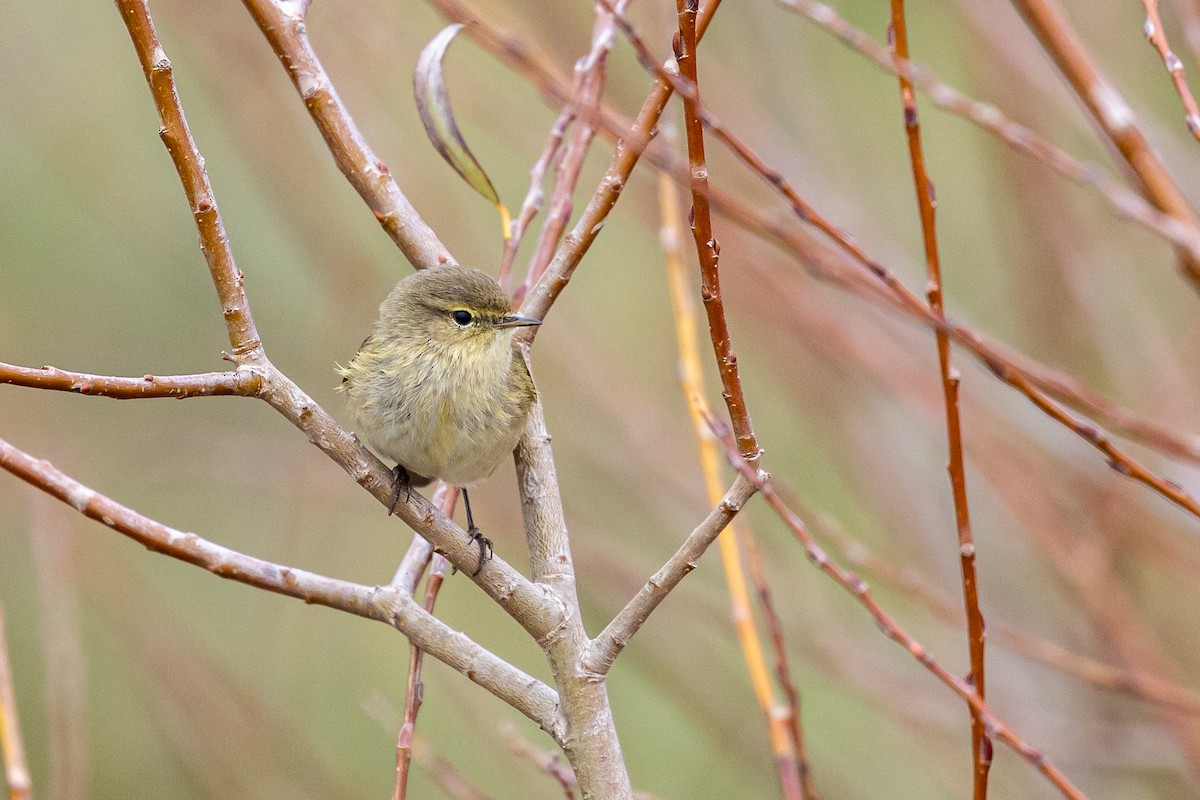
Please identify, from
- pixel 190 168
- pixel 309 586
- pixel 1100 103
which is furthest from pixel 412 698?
pixel 1100 103

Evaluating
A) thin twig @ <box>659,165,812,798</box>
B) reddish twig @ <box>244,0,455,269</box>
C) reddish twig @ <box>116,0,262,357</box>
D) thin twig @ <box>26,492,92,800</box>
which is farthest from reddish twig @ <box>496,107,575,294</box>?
thin twig @ <box>26,492,92,800</box>

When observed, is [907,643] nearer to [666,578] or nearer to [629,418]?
[666,578]

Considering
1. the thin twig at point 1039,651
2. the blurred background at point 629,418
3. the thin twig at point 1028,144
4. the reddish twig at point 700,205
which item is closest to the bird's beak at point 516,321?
the thin twig at point 1039,651

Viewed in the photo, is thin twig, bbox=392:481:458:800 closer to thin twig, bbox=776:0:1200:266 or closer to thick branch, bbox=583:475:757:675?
thick branch, bbox=583:475:757:675

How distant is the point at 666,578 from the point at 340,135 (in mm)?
1174

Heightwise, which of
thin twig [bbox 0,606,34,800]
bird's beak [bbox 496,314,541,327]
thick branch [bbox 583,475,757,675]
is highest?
bird's beak [bbox 496,314,541,327]

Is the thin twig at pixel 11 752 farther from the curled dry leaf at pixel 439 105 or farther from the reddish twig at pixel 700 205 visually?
the curled dry leaf at pixel 439 105

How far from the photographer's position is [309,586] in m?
1.93

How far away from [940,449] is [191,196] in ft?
9.65

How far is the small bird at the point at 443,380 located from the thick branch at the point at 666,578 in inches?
28.7

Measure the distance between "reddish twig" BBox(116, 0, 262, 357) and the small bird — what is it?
2.69 feet

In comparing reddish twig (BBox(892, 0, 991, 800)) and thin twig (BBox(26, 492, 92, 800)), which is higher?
reddish twig (BBox(892, 0, 991, 800))

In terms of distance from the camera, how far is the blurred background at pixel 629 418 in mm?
3723

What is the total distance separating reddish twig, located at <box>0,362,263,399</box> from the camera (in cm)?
166
